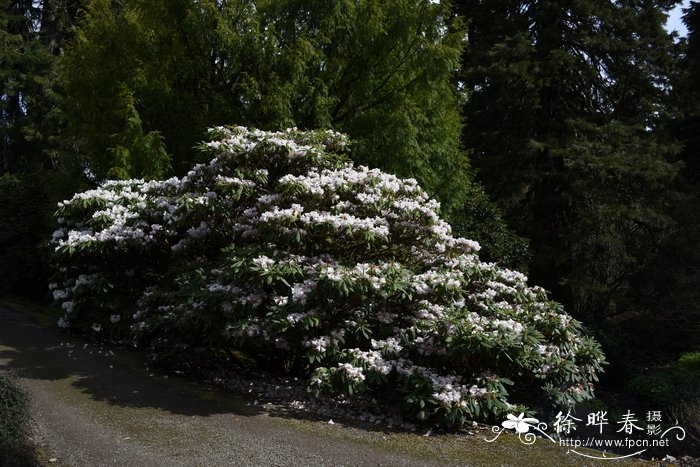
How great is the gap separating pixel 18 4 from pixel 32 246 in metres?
9.42

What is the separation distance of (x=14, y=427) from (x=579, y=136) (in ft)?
34.3

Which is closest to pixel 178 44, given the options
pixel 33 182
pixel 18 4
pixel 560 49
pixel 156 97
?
pixel 156 97

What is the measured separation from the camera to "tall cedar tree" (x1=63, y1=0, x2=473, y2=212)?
271 inches

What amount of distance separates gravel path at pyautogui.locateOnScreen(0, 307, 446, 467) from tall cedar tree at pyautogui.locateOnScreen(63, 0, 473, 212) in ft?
9.94

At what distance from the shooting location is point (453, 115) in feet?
27.3

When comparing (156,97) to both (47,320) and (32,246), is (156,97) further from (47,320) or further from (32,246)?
(32,246)

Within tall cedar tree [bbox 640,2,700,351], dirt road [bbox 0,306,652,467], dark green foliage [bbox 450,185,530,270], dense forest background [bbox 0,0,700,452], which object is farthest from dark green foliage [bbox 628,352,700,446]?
dirt road [bbox 0,306,652,467]

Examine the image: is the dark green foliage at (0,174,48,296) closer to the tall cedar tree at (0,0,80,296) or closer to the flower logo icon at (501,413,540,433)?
the tall cedar tree at (0,0,80,296)

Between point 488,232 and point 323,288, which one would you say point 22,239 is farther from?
point 488,232

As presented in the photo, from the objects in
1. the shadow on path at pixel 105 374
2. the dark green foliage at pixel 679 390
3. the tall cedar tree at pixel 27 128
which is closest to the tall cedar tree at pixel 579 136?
the dark green foliage at pixel 679 390

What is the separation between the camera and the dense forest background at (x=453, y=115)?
23.3 feet

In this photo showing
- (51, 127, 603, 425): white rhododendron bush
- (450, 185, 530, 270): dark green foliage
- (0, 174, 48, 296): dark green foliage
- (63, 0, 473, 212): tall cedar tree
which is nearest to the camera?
(51, 127, 603, 425): white rhododendron bush

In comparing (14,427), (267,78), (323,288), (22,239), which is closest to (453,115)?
(267,78)

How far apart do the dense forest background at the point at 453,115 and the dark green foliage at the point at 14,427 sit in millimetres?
3590
